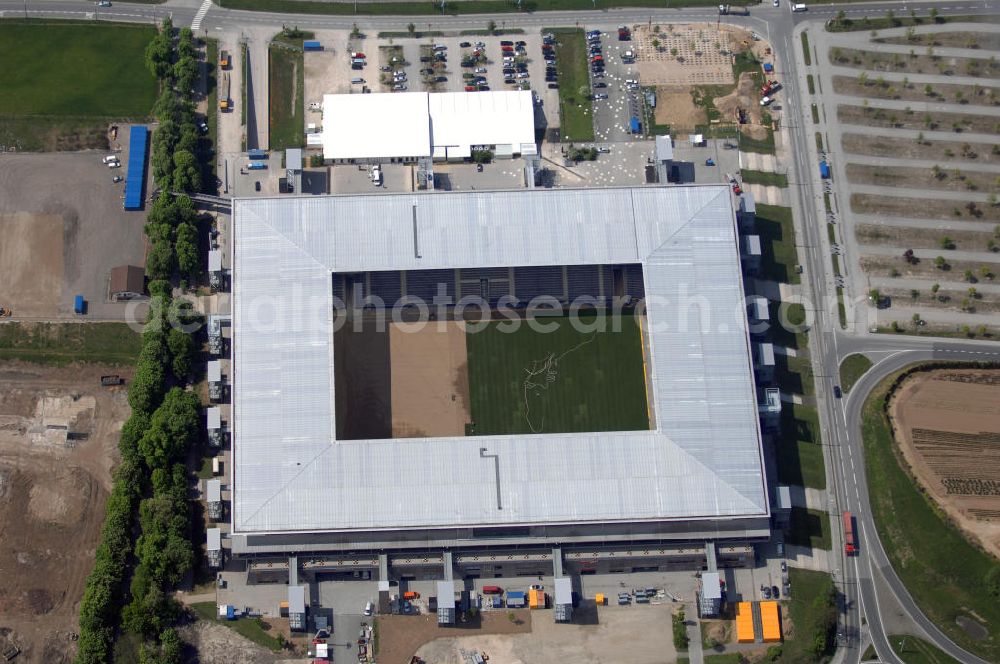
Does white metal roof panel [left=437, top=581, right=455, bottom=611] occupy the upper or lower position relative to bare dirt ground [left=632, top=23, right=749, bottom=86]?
lower

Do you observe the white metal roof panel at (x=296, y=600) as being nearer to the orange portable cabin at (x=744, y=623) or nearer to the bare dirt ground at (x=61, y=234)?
the bare dirt ground at (x=61, y=234)

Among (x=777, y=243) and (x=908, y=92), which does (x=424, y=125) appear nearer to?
(x=777, y=243)

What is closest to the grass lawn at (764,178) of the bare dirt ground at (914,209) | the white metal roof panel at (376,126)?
the bare dirt ground at (914,209)

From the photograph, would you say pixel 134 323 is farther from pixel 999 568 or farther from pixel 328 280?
pixel 999 568

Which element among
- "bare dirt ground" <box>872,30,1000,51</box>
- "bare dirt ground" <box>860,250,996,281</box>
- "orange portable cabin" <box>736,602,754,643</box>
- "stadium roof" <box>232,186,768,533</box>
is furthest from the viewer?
"bare dirt ground" <box>872,30,1000,51</box>

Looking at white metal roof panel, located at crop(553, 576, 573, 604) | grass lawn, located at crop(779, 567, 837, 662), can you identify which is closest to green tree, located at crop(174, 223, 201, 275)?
white metal roof panel, located at crop(553, 576, 573, 604)

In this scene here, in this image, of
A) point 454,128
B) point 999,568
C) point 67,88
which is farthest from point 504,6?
point 999,568

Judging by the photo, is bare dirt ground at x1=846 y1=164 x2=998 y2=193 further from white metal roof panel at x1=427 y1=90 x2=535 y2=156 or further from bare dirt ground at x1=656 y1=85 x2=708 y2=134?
white metal roof panel at x1=427 y1=90 x2=535 y2=156
